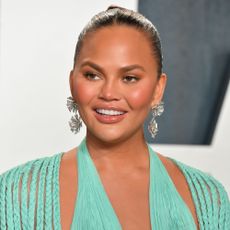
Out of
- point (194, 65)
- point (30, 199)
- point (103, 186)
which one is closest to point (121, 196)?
point (103, 186)

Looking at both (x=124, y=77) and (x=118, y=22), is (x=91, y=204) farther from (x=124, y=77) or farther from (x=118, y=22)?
(x=118, y=22)

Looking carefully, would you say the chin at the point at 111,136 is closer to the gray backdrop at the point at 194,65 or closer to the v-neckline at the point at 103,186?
the v-neckline at the point at 103,186

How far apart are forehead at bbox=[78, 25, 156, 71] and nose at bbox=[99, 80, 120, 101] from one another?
43 millimetres

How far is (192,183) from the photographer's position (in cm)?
145

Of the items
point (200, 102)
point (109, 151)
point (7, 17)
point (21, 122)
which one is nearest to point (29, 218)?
point (109, 151)

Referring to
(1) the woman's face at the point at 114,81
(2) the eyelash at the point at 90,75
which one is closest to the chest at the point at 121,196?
(1) the woman's face at the point at 114,81

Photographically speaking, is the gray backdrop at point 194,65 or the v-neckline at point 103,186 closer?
the v-neckline at point 103,186

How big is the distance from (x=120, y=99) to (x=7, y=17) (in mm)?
678

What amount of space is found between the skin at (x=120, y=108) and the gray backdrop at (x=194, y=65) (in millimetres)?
604

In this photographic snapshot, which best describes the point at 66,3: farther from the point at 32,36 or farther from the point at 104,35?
the point at 104,35

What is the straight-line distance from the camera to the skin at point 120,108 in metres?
1.29

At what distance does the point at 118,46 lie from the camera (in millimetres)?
1300

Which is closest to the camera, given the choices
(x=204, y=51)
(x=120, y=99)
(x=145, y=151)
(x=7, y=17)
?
(x=120, y=99)

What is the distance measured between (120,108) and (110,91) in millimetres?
42
